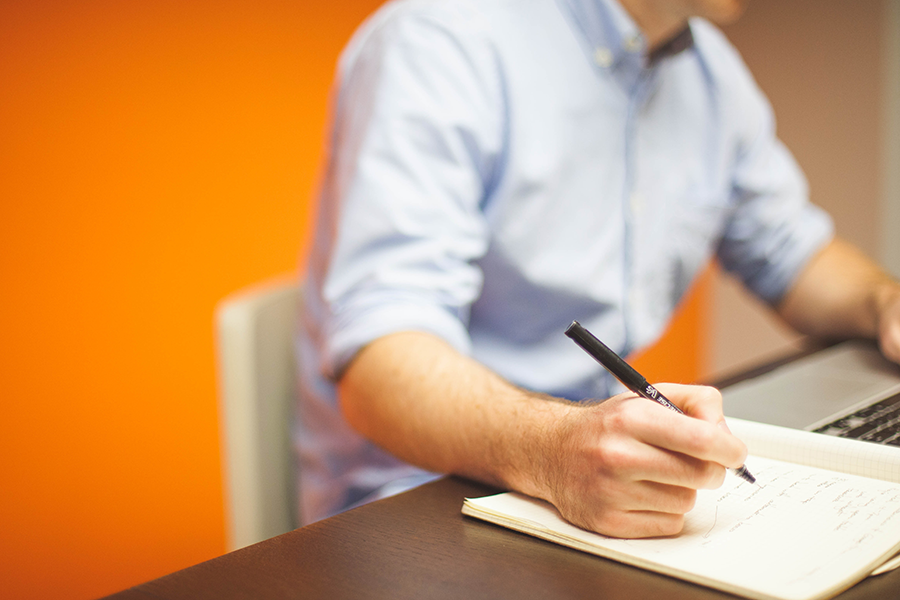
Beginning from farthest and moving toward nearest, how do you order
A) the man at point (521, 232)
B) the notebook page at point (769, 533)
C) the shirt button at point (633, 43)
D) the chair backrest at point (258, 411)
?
the shirt button at point (633, 43) → the chair backrest at point (258, 411) → the man at point (521, 232) → the notebook page at point (769, 533)

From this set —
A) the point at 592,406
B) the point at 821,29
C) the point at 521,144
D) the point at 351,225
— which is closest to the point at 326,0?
the point at 521,144

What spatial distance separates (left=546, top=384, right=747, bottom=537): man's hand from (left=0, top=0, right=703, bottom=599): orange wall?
115 cm

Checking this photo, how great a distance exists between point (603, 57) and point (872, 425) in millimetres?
567

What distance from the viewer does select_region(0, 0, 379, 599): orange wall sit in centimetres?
125

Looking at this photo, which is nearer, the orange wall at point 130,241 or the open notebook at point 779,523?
the open notebook at point 779,523

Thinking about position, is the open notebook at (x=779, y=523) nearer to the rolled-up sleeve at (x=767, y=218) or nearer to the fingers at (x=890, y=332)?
the fingers at (x=890, y=332)

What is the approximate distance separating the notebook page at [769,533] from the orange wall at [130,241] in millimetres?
1099

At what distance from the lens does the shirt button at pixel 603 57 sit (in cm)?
95

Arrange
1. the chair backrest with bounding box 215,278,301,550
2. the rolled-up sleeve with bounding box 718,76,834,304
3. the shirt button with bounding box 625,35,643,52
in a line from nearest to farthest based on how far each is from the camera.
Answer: the chair backrest with bounding box 215,278,301,550 → the shirt button with bounding box 625,35,643,52 → the rolled-up sleeve with bounding box 718,76,834,304

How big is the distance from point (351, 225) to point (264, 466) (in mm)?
337

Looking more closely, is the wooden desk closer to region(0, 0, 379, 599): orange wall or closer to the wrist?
the wrist

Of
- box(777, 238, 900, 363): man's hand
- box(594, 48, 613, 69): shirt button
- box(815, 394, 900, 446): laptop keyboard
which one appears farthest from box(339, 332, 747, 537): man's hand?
box(777, 238, 900, 363): man's hand

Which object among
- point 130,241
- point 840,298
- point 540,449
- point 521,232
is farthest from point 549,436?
point 130,241

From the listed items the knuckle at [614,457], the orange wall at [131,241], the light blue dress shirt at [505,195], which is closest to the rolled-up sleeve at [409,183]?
the light blue dress shirt at [505,195]
